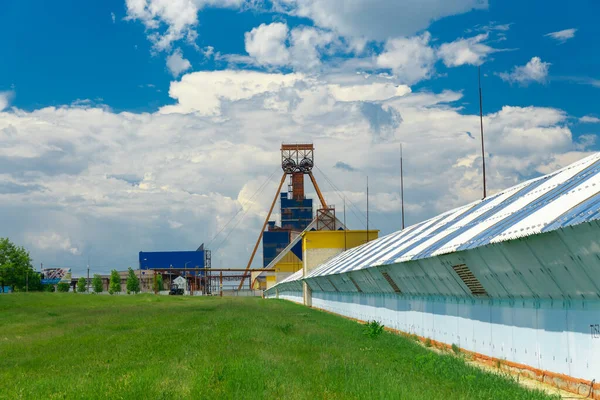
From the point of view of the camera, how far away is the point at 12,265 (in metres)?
93.5

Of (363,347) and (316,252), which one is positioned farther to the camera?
(316,252)

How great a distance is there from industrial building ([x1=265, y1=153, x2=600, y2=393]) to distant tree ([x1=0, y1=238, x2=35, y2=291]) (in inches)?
3227

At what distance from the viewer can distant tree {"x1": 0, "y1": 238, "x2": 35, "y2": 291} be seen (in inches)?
3688

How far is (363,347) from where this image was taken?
1961 cm

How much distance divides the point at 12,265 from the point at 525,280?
9129 cm

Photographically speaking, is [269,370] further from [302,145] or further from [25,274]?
[302,145]

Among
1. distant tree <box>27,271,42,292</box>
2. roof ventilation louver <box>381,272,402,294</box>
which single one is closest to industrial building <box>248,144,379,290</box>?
distant tree <box>27,271,42,292</box>

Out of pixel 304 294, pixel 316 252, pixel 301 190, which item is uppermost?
pixel 301 190

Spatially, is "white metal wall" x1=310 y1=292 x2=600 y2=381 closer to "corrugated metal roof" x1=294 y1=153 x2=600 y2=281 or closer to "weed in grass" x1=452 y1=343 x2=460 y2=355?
"weed in grass" x1=452 y1=343 x2=460 y2=355

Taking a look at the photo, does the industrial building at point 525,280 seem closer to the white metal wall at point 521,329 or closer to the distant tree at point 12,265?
the white metal wall at point 521,329

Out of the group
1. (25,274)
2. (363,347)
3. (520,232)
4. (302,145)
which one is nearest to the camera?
(520,232)

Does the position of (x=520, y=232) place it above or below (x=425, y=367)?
above

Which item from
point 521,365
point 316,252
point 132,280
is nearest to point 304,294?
point 316,252

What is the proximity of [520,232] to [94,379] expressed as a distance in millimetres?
8827
